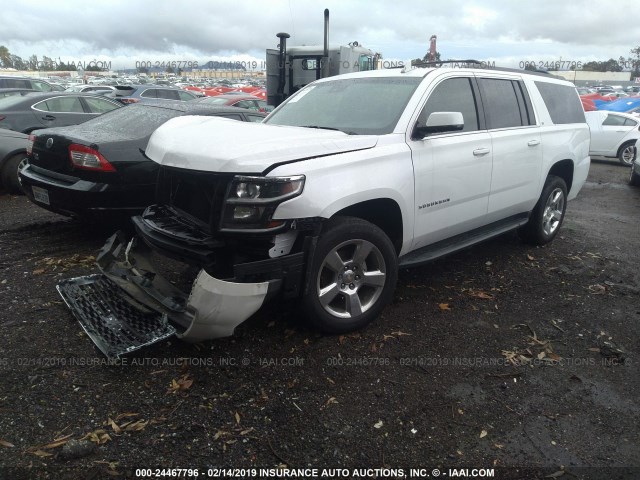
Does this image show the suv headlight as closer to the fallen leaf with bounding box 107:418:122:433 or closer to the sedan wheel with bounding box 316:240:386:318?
the sedan wheel with bounding box 316:240:386:318

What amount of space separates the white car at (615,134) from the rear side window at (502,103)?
31.8ft

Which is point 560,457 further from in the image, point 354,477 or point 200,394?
point 200,394

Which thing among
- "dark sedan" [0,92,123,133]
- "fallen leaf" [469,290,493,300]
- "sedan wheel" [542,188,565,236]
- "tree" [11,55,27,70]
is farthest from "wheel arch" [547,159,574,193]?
"tree" [11,55,27,70]

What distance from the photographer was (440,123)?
11.7 feet

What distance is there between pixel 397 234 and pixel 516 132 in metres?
1.92

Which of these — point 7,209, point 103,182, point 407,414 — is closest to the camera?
point 407,414

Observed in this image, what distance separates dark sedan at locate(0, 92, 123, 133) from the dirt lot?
5402 millimetres

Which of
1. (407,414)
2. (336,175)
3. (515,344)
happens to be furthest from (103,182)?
(515,344)

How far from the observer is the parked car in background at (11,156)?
7057 mm

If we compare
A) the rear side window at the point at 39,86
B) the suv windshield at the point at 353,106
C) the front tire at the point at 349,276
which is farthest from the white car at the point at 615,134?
the rear side window at the point at 39,86

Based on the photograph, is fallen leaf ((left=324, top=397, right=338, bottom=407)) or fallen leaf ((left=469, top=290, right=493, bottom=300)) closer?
fallen leaf ((left=324, top=397, right=338, bottom=407))

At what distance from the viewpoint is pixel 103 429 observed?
2570 millimetres

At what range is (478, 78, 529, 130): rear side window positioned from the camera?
15.0 feet

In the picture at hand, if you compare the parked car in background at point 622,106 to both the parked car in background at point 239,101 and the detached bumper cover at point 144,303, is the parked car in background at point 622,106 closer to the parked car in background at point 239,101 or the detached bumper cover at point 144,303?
the parked car in background at point 239,101
